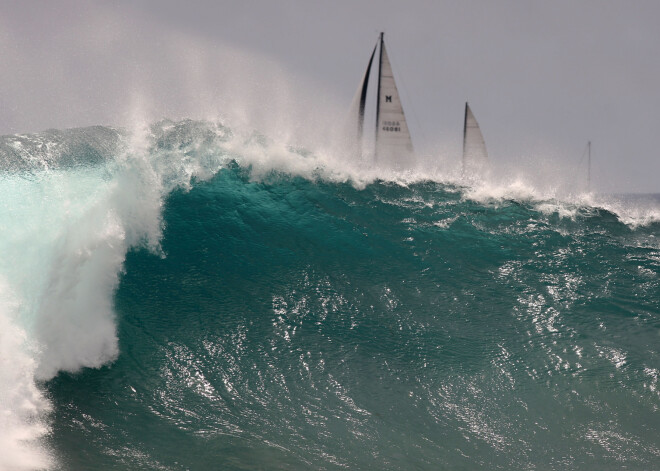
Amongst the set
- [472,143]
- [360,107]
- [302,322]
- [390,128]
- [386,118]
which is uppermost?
[360,107]

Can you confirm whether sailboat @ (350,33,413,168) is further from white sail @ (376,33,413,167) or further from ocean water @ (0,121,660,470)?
ocean water @ (0,121,660,470)

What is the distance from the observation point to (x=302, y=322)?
10.2m

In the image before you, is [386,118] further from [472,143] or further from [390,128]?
[472,143]

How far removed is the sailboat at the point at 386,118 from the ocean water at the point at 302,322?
5598 mm

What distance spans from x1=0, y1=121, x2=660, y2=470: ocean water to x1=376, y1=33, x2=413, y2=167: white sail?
565 cm

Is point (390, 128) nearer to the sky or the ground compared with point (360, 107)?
nearer to the ground

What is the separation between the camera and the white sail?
2159 centimetres

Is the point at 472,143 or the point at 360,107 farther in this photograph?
the point at 472,143

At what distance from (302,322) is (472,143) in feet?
61.3

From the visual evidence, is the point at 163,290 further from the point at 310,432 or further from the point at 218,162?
the point at 218,162

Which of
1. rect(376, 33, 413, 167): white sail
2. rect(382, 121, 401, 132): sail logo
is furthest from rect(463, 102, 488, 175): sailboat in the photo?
rect(382, 121, 401, 132): sail logo

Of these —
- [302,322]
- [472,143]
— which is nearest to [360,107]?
[472,143]

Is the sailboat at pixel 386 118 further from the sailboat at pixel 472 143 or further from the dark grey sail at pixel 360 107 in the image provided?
the sailboat at pixel 472 143

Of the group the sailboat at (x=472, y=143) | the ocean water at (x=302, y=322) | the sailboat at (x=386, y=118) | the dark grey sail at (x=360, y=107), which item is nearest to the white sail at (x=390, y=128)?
the sailboat at (x=386, y=118)
